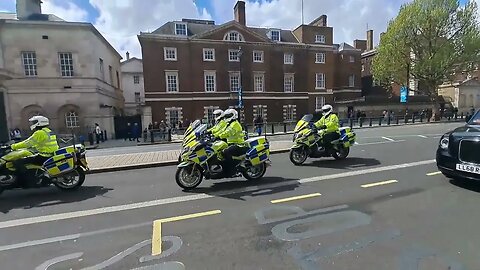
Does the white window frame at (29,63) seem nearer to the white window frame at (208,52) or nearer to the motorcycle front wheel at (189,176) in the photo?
the white window frame at (208,52)

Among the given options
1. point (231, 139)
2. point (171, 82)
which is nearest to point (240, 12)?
point (171, 82)

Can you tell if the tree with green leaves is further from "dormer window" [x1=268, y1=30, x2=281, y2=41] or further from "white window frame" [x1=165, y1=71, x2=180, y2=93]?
"white window frame" [x1=165, y1=71, x2=180, y2=93]

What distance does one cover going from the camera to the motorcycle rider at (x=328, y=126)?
8.41 meters

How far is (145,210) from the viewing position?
15.6ft

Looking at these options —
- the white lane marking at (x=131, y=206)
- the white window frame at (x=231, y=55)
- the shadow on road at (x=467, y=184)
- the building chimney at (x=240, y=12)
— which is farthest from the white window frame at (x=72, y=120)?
the shadow on road at (x=467, y=184)

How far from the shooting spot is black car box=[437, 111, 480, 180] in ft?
16.6

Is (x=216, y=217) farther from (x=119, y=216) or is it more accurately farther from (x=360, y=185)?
(x=360, y=185)

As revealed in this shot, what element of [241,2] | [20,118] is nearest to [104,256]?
[20,118]

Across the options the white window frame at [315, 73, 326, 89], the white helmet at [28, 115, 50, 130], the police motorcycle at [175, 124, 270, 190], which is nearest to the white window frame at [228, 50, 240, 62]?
the white window frame at [315, 73, 326, 89]

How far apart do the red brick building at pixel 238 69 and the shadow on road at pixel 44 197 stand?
78.0 ft

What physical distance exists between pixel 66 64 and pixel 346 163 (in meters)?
24.1

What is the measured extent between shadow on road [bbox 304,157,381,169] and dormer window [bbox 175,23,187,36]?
2739 cm

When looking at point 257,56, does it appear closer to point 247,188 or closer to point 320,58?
point 320,58

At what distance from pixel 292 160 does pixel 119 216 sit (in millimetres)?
5284
